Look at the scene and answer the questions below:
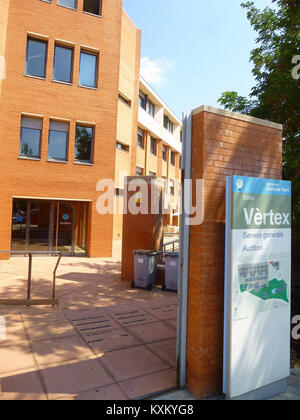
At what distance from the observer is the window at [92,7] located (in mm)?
13613

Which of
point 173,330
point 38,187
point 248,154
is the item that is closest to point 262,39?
point 248,154

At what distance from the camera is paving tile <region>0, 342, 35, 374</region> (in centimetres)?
356

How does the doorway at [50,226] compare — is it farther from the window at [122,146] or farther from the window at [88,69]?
the window at [88,69]

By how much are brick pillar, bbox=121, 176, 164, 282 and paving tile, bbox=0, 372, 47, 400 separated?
16.6ft

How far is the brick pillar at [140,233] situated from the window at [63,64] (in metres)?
7.73

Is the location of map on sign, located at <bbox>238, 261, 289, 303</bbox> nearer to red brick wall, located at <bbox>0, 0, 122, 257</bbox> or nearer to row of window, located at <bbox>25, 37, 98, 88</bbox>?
red brick wall, located at <bbox>0, 0, 122, 257</bbox>

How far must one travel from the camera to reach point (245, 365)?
298cm

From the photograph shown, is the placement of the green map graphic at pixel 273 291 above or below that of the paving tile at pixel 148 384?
above

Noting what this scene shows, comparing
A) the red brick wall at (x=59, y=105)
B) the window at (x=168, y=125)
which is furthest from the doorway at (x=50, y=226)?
the window at (x=168, y=125)

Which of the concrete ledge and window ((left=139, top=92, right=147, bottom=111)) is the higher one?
window ((left=139, top=92, right=147, bottom=111))

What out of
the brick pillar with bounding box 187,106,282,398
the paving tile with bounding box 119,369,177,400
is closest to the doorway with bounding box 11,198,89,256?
the paving tile with bounding box 119,369,177,400

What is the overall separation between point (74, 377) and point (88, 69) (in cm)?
1349

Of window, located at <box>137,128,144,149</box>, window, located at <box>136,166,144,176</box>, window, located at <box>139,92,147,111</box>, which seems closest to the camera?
window, located at <box>136,166,144,176</box>

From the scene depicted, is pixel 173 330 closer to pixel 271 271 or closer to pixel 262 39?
pixel 271 271
